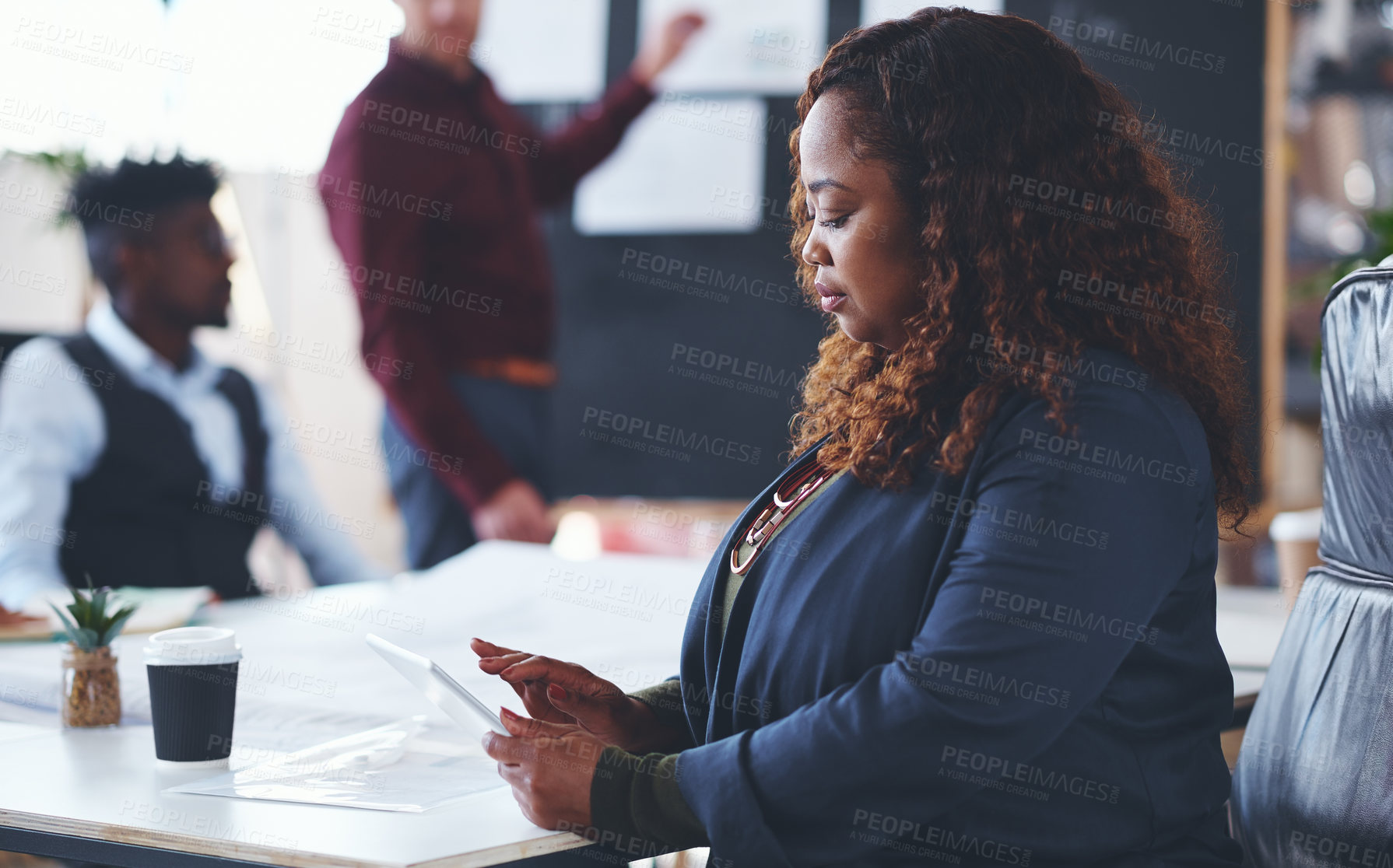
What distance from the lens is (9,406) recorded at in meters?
2.38

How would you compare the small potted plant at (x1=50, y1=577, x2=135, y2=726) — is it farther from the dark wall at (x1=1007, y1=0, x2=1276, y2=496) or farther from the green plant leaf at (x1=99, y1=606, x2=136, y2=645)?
the dark wall at (x1=1007, y1=0, x2=1276, y2=496)

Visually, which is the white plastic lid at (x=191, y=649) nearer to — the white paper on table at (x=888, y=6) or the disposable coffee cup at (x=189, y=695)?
the disposable coffee cup at (x=189, y=695)

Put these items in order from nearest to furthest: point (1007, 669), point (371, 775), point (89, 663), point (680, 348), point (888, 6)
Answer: point (1007, 669), point (371, 775), point (89, 663), point (888, 6), point (680, 348)

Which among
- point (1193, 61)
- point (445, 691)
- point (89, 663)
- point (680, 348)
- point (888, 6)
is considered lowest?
point (89, 663)

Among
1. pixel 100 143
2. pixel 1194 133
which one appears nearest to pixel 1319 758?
pixel 1194 133

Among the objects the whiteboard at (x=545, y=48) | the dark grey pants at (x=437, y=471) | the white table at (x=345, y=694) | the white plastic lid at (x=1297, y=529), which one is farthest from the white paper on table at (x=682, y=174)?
the white plastic lid at (x=1297, y=529)

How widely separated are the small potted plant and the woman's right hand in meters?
0.49

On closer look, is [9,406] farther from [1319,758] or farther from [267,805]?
[1319,758]

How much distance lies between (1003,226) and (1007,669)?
0.38 meters

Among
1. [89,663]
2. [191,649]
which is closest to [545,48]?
[89,663]

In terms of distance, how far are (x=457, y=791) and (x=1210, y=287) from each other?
0.85 m

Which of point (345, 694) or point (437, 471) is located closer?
point (345, 694)

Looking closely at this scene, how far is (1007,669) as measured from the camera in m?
0.85

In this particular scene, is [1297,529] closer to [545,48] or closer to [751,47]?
[751,47]
